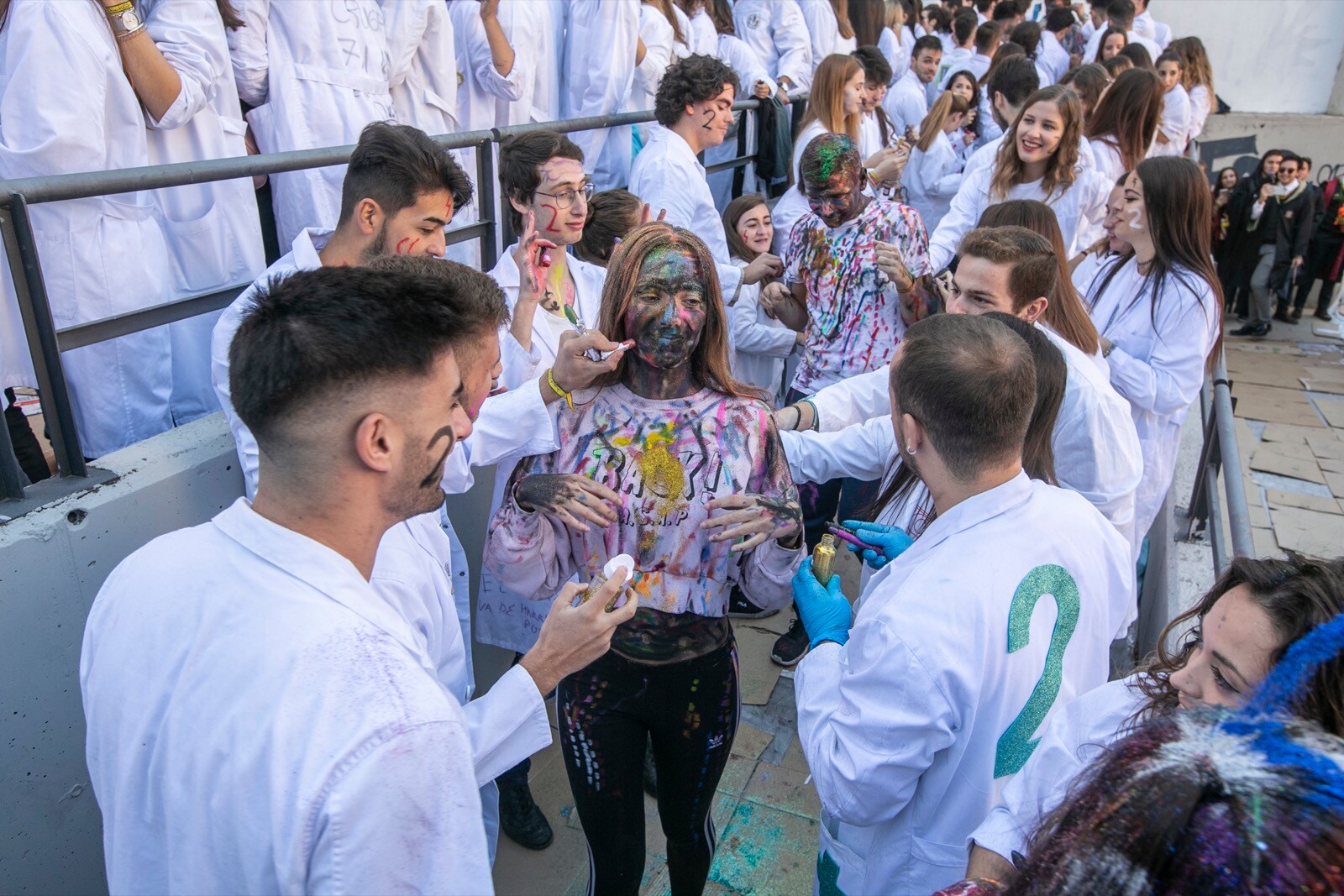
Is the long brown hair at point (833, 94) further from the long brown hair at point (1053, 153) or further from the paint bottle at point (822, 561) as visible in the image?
the paint bottle at point (822, 561)

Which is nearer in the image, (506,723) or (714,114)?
(506,723)

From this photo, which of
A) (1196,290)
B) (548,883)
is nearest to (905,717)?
(548,883)

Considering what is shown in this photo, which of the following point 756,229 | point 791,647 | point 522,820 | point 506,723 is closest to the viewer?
point 506,723

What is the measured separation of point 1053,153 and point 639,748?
426cm

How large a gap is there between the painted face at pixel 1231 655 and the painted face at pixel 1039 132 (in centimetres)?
423

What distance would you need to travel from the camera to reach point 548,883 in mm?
2941

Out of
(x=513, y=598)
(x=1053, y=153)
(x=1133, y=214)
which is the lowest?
(x=513, y=598)

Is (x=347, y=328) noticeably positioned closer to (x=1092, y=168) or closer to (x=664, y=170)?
(x=664, y=170)

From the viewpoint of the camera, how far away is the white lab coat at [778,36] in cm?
808

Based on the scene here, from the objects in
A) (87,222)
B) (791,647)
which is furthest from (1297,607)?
(87,222)

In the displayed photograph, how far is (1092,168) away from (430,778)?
558 cm

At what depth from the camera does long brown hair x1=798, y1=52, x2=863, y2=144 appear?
5.57 m

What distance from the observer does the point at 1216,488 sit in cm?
392

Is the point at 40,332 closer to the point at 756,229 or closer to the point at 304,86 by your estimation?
the point at 304,86
